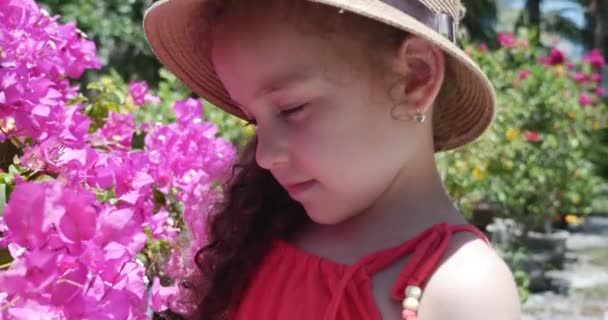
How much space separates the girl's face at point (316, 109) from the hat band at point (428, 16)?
0.07 m

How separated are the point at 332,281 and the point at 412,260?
0.39 ft

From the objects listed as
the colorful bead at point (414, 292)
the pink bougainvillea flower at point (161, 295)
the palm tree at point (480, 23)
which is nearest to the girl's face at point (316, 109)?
the colorful bead at point (414, 292)

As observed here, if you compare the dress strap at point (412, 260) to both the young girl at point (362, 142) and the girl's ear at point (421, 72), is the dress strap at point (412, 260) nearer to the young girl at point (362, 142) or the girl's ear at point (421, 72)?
the young girl at point (362, 142)

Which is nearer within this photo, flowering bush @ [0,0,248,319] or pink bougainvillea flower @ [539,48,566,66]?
flowering bush @ [0,0,248,319]

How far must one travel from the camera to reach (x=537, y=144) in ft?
19.2

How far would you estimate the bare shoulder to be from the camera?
1017 mm

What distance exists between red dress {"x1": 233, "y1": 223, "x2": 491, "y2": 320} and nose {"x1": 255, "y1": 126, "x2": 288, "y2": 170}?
0.58 feet

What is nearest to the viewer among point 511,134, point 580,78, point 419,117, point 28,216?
point 28,216

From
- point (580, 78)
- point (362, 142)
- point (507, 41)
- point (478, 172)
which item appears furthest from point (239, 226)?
point (580, 78)

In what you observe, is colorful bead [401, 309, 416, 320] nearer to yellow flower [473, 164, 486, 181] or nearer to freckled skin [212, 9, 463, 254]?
freckled skin [212, 9, 463, 254]

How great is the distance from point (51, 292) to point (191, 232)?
0.88m

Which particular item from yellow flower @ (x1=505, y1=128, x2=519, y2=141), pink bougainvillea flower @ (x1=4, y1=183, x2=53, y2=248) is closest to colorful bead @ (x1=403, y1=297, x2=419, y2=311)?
pink bougainvillea flower @ (x1=4, y1=183, x2=53, y2=248)

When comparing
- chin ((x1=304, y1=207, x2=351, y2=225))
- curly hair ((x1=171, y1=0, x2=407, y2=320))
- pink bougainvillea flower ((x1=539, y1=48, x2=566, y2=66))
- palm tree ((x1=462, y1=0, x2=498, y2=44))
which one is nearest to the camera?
chin ((x1=304, y1=207, x2=351, y2=225))

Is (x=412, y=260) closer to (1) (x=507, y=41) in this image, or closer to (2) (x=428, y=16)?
(2) (x=428, y=16)
